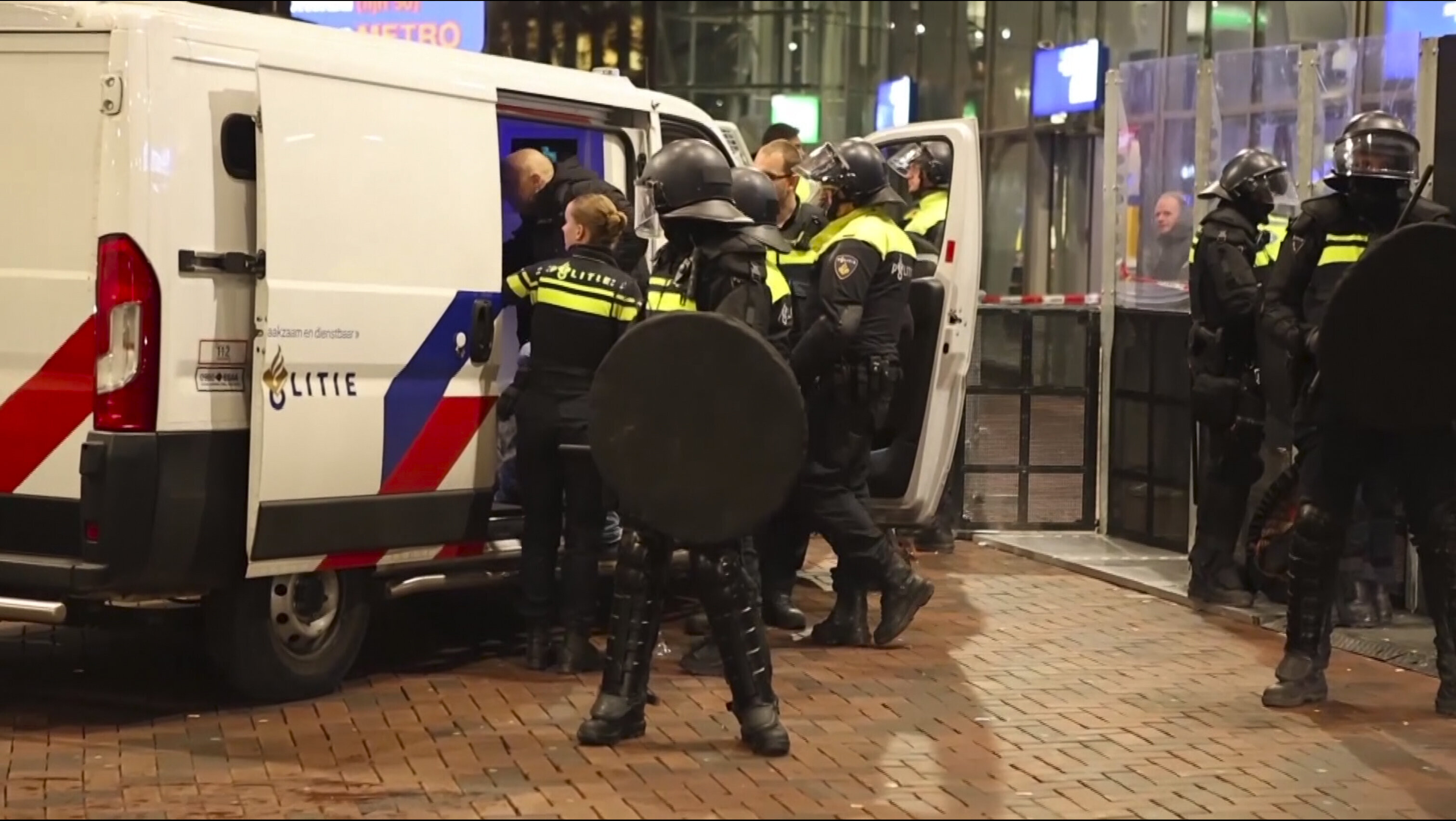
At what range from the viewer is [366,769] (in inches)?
228

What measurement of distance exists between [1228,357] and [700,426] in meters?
3.78

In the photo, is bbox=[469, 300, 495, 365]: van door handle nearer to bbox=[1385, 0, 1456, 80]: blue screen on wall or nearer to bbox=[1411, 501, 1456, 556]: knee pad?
bbox=[1411, 501, 1456, 556]: knee pad

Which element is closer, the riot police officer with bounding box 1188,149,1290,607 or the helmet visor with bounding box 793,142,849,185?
the helmet visor with bounding box 793,142,849,185

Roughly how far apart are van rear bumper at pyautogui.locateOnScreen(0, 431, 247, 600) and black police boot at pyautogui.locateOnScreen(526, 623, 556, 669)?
1381 mm

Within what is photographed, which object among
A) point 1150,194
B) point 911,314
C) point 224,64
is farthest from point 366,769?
point 1150,194

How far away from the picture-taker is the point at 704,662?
24.1 feet

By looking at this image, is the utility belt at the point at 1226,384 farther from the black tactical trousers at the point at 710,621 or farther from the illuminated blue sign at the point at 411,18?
the illuminated blue sign at the point at 411,18

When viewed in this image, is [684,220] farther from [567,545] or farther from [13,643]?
[13,643]

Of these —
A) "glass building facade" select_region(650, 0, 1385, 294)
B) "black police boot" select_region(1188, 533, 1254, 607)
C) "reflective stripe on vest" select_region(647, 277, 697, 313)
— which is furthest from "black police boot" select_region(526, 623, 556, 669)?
"glass building facade" select_region(650, 0, 1385, 294)

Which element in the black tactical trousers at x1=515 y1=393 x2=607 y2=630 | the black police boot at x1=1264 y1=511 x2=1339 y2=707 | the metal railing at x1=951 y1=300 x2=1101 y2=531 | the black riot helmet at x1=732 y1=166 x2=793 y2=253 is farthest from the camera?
the metal railing at x1=951 y1=300 x2=1101 y2=531

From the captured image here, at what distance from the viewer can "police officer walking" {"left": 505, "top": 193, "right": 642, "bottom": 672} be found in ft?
23.2

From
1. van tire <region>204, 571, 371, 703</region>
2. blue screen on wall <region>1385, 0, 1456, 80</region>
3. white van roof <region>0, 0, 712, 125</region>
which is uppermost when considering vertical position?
blue screen on wall <region>1385, 0, 1456, 80</region>

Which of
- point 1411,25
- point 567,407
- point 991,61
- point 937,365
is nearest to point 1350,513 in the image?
point 937,365

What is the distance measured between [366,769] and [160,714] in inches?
41.5
